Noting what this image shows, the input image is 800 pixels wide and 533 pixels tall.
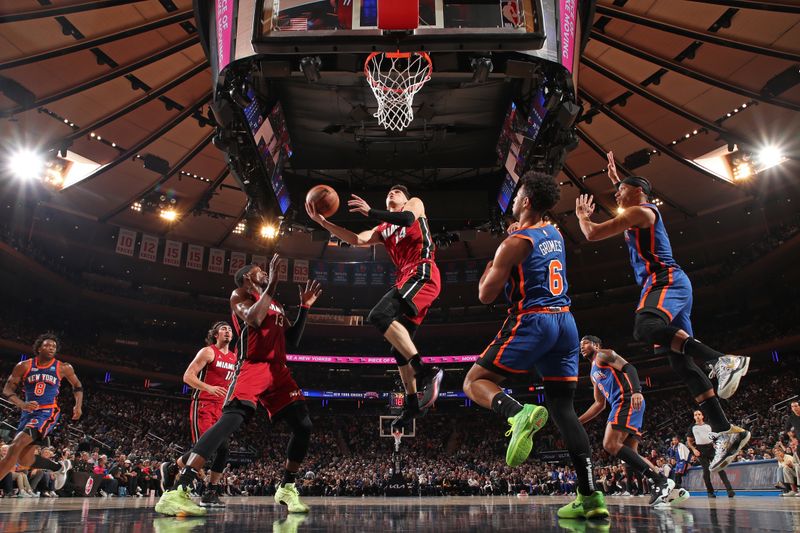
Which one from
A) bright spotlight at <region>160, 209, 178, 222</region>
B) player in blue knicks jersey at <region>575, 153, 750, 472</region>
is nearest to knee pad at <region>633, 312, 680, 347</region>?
player in blue knicks jersey at <region>575, 153, 750, 472</region>

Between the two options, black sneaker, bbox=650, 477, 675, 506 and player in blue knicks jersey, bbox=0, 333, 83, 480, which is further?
player in blue knicks jersey, bbox=0, 333, 83, 480

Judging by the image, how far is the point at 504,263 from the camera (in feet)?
12.8

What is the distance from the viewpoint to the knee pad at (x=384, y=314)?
4793 mm

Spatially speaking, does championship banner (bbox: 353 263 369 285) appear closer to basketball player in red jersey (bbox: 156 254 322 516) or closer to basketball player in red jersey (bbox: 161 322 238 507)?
basketball player in red jersey (bbox: 161 322 238 507)

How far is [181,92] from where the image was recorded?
1337 centimetres

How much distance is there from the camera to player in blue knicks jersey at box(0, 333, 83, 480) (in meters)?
6.87

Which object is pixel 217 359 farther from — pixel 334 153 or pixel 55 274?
pixel 55 274

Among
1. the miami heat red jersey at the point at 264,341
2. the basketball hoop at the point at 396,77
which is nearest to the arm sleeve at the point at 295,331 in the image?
the miami heat red jersey at the point at 264,341

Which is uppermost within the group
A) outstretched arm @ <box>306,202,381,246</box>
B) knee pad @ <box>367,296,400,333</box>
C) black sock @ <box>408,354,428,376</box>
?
outstretched arm @ <box>306,202,381,246</box>

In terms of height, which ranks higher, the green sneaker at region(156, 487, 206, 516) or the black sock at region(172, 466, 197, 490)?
the black sock at region(172, 466, 197, 490)

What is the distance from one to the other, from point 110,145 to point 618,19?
14.0m

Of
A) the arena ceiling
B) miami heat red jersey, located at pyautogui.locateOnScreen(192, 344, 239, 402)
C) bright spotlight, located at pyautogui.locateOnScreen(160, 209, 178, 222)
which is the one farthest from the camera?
bright spotlight, located at pyautogui.locateOnScreen(160, 209, 178, 222)

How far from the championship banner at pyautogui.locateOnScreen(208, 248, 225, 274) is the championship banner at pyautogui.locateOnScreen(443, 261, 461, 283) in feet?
39.3

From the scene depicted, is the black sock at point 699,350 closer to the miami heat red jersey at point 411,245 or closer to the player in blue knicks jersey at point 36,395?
the miami heat red jersey at point 411,245
